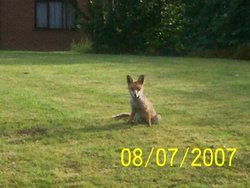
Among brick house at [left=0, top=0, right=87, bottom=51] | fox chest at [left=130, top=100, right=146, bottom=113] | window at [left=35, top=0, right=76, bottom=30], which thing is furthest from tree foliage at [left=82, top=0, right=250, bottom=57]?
fox chest at [left=130, top=100, right=146, bottom=113]

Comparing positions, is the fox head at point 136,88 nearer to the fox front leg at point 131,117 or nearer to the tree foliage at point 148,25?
the fox front leg at point 131,117

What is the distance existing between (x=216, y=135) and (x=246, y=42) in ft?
46.9

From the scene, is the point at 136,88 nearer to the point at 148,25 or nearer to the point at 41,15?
the point at 148,25

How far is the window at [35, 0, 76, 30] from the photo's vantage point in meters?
29.0

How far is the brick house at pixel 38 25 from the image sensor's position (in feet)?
94.1

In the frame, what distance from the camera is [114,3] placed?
23625 mm

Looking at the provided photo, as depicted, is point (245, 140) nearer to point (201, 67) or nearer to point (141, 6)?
point (201, 67)

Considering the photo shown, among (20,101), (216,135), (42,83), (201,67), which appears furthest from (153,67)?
(216,135)

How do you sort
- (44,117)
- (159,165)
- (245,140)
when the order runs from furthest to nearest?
(44,117) < (245,140) < (159,165)

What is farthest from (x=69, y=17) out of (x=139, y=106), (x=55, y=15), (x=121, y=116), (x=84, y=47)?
(x=139, y=106)
